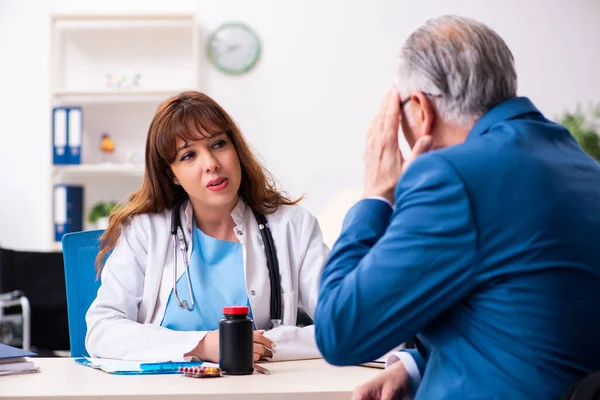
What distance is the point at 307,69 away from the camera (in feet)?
17.9

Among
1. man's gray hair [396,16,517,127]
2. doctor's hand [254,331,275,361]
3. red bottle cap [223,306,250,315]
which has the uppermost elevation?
man's gray hair [396,16,517,127]

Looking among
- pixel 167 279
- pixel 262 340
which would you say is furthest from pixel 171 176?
pixel 262 340

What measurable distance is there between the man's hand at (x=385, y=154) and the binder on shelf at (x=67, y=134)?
4.04m

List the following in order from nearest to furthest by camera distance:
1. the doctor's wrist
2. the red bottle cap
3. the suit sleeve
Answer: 1. the suit sleeve
2. the red bottle cap
3. the doctor's wrist

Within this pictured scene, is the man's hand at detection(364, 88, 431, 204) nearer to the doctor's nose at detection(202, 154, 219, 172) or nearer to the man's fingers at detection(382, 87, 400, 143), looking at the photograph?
the man's fingers at detection(382, 87, 400, 143)

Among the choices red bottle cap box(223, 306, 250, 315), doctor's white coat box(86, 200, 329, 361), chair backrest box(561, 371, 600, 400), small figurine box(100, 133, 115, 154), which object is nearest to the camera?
chair backrest box(561, 371, 600, 400)

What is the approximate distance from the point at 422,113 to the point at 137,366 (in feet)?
2.66

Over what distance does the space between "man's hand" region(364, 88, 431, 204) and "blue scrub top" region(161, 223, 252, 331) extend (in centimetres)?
81

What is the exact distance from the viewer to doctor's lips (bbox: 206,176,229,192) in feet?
6.72

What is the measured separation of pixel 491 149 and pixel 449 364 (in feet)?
1.00

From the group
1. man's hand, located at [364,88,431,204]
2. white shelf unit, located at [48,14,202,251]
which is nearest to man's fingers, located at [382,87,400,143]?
man's hand, located at [364,88,431,204]

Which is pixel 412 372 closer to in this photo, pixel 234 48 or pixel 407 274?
pixel 407 274

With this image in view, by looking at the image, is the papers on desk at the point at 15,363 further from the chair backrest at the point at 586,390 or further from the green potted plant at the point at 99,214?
the green potted plant at the point at 99,214

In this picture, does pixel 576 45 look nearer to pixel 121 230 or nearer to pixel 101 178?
pixel 101 178
